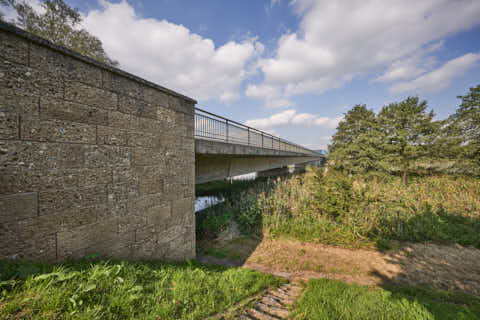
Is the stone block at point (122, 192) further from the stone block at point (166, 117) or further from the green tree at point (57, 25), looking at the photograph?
the green tree at point (57, 25)

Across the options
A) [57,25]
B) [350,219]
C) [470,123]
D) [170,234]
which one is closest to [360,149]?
[470,123]

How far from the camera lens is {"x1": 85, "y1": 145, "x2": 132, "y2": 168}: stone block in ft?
10.2

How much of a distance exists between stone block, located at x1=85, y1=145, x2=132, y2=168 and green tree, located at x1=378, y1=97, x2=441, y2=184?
1806 cm

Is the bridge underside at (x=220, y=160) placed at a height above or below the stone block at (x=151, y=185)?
above

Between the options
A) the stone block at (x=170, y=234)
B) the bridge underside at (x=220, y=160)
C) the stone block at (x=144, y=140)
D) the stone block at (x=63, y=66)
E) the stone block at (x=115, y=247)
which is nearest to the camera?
the stone block at (x=63, y=66)

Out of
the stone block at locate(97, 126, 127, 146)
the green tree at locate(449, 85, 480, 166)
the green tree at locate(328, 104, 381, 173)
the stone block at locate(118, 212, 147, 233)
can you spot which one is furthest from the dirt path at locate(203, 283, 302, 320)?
the green tree at locate(449, 85, 480, 166)

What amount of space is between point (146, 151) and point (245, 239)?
16.8 feet

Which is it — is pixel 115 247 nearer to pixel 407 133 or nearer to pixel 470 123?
pixel 407 133

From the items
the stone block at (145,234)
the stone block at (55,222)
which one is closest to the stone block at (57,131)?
the stone block at (55,222)

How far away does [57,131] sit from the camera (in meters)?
2.76

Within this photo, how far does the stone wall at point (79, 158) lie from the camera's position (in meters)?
2.42

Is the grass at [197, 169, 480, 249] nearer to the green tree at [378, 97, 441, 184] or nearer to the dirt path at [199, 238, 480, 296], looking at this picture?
the dirt path at [199, 238, 480, 296]

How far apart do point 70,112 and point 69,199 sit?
1367 mm

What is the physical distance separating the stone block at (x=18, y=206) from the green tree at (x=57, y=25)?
16.7m
